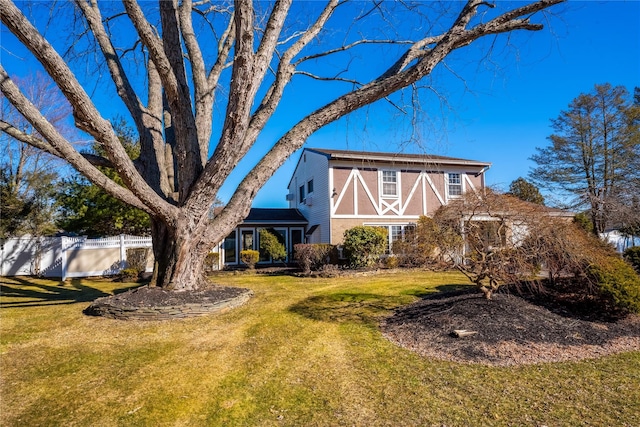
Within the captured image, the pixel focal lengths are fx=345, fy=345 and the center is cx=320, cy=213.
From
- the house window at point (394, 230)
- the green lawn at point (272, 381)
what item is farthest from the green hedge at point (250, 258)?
the green lawn at point (272, 381)

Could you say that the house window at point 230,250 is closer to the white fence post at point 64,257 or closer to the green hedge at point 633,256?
the white fence post at point 64,257

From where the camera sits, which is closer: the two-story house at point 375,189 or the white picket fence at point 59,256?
the white picket fence at point 59,256

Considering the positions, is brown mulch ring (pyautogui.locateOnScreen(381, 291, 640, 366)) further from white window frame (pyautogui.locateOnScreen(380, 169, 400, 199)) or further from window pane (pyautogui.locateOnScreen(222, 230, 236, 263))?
window pane (pyautogui.locateOnScreen(222, 230, 236, 263))

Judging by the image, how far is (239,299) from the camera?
8.45 meters

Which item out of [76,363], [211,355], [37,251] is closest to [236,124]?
[211,355]

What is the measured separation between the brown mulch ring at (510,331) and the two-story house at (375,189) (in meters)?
11.2

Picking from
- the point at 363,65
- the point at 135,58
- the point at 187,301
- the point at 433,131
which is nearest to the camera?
the point at 433,131

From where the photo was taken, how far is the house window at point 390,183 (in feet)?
61.1

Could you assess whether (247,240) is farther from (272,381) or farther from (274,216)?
(272,381)

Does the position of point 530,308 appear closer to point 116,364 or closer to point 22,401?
point 116,364

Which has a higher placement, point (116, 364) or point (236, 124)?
point (236, 124)

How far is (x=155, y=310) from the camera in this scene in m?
7.12

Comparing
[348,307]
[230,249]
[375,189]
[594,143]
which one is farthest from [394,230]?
[594,143]

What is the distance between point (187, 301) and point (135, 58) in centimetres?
814
